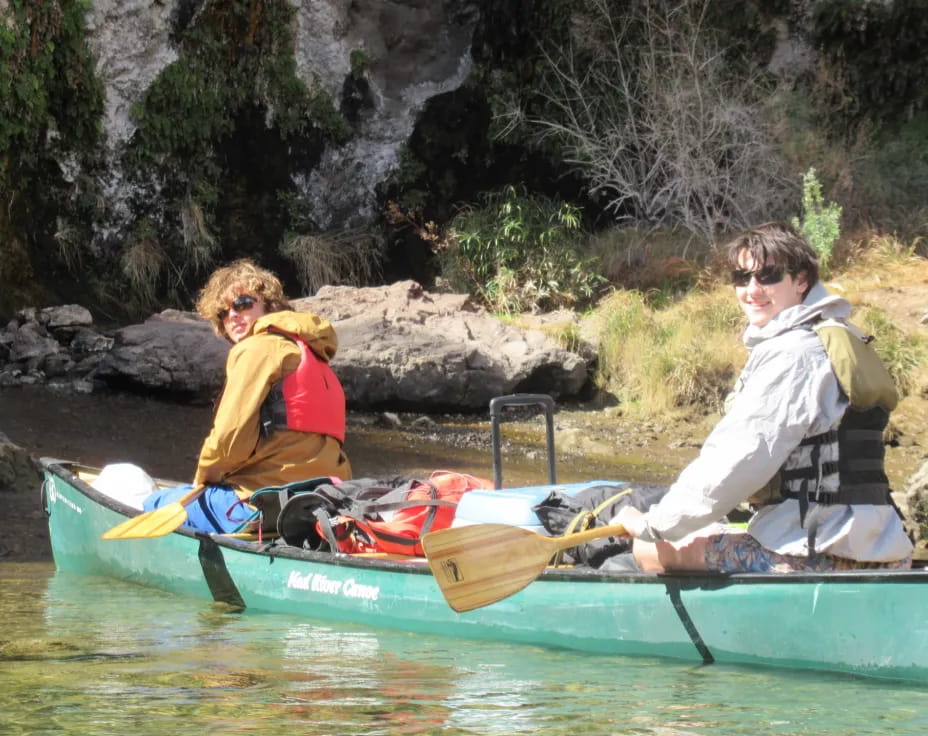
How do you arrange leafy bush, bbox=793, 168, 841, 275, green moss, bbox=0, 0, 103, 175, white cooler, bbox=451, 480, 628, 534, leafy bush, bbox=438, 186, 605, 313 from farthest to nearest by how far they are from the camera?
1. leafy bush, bbox=438, 186, 605, 313
2. green moss, bbox=0, 0, 103, 175
3. leafy bush, bbox=793, 168, 841, 275
4. white cooler, bbox=451, 480, 628, 534

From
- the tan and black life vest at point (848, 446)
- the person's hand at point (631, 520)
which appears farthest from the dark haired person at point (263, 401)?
the tan and black life vest at point (848, 446)

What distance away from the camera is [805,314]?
12.3 feet

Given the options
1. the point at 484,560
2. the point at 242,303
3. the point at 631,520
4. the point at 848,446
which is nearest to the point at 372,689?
the point at 484,560

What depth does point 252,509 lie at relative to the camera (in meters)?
5.52

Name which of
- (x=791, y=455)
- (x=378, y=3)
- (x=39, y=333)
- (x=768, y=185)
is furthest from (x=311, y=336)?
(x=378, y=3)

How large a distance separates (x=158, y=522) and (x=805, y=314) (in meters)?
2.92

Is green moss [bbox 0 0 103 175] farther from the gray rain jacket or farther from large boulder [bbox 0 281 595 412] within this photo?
the gray rain jacket

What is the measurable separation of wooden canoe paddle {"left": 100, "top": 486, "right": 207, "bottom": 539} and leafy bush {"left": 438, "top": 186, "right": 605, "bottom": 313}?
8.02m

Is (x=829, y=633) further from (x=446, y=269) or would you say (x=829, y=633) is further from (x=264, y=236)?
(x=264, y=236)

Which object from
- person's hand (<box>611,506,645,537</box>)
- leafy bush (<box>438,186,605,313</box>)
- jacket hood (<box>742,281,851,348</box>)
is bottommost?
person's hand (<box>611,506,645,537</box>)

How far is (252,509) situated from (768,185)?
10.1 meters

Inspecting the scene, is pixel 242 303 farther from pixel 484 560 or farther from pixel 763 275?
pixel 763 275

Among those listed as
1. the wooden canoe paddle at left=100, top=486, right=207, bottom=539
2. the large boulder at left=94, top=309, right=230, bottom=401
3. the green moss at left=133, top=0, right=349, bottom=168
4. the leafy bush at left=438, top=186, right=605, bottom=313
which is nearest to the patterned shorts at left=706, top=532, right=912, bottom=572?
the wooden canoe paddle at left=100, top=486, right=207, bottom=539

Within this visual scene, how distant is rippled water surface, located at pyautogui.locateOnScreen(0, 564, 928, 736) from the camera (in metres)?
3.62
